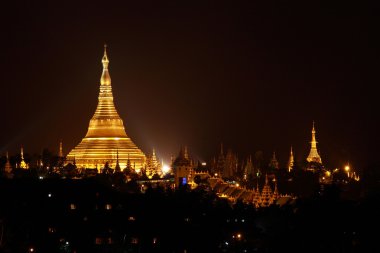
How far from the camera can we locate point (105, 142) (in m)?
116

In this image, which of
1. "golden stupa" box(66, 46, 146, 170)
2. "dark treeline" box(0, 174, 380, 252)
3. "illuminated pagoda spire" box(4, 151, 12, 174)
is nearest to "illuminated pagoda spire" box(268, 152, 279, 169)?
"golden stupa" box(66, 46, 146, 170)

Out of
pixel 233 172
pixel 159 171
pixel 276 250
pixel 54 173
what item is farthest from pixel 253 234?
pixel 233 172

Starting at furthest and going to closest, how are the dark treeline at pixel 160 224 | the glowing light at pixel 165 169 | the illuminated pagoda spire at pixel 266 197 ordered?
the glowing light at pixel 165 169
the illuminated pagoda spire at pixel 266 197
the dark treeline at pixel 160 224

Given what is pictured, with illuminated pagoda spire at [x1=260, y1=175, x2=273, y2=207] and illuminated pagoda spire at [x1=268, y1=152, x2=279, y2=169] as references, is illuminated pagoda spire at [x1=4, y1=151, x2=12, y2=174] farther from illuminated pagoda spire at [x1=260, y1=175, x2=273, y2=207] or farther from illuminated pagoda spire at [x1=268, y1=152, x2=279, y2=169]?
illuminated pagoda spire at [x1=268, y1=152, x2=279, y2=169]

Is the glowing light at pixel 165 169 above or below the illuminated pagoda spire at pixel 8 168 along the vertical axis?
A: above

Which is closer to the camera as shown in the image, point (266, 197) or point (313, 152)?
point (266, 197)

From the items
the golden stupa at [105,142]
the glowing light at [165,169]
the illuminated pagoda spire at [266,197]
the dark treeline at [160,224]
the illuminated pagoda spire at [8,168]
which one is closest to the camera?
the dark treeline at [160,224]

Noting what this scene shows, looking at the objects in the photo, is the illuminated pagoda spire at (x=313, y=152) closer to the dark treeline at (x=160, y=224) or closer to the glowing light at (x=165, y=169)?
the glowing light at (x=165, y=169)

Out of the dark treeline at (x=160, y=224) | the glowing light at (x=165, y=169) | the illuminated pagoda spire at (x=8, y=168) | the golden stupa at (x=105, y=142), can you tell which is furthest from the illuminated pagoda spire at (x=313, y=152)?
the dark treeline at (x=160, y=224)

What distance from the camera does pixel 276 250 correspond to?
64812 millimetres

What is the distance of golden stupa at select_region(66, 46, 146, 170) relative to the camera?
114250 millimetres

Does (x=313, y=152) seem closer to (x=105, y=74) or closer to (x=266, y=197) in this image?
(x=105, y=74)

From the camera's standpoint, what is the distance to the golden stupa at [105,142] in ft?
375

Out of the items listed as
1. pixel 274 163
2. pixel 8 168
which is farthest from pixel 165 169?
pixel 8 168
